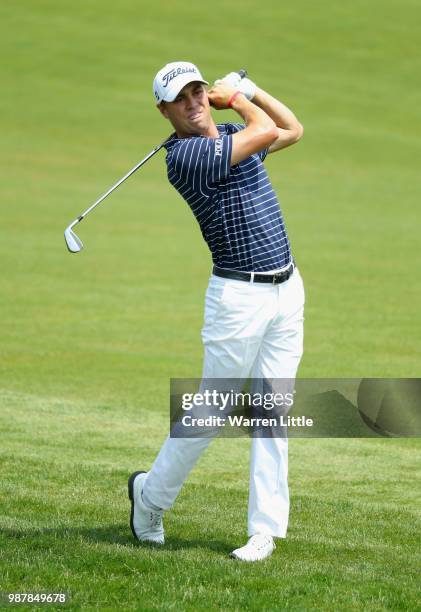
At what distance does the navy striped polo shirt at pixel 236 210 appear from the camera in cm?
629

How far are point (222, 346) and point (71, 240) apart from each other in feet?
4.26

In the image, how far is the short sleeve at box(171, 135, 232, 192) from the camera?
242 inches

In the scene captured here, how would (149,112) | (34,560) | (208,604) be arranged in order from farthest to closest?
(149,112) → (34,560) → (208,604)

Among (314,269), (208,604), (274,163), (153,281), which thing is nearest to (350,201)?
(274,163)

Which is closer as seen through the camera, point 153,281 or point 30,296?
point 30,296

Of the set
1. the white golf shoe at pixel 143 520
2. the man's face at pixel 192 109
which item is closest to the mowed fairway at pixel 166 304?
the white golf shoe at pixel 143 520

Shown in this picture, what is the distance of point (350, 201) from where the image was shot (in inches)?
1182

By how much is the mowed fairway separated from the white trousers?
308mm

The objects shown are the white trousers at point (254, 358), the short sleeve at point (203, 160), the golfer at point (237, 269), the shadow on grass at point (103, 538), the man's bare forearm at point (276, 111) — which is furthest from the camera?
the man's bare forearm at point (276, 111)

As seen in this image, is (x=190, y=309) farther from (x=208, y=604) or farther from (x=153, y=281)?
(x=208, y=604)

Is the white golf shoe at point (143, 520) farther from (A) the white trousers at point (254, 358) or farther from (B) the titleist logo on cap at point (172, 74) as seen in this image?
(B) the titleist logo on cap at point (172, 74)

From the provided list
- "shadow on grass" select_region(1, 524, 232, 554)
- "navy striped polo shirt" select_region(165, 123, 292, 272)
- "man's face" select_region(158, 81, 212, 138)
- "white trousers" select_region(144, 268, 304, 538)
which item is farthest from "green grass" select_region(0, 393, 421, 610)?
"man's face" select_region(158, 81, 212, 138)

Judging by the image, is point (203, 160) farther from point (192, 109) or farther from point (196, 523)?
point (196, 523)

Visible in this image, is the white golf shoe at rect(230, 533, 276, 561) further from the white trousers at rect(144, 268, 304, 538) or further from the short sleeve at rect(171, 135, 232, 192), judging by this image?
→ the short sleeve at rect(171, 135, 232, 192)
